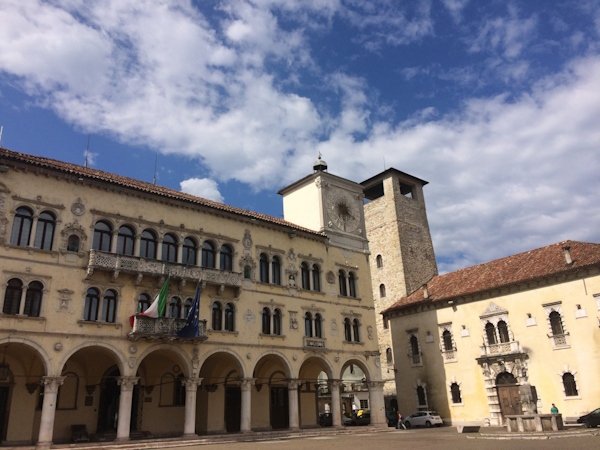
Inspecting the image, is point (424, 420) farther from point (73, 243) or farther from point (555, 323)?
point (73, 243)

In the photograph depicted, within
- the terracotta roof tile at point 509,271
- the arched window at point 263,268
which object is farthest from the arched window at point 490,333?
the arched window at point 263,268

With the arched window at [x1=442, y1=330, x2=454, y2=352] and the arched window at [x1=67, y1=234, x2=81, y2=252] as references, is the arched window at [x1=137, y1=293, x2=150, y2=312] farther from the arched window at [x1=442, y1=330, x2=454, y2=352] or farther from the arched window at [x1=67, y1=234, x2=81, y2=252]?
the arched window at [x1=442, y1=330, x2=454, y2=352]

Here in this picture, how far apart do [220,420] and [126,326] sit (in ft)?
26.5

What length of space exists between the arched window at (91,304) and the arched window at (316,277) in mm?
13051

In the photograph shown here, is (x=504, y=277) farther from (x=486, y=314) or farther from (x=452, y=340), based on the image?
(x=452, y=340)

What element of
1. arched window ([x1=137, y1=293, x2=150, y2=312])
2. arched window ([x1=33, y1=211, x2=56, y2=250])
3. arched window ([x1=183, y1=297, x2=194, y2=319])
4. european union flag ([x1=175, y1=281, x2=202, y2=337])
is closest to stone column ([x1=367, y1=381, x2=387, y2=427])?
arched window ([x1=183, y1=297, x2=194, y2=319])

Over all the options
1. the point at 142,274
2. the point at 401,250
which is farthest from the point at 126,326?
the point at 401,250

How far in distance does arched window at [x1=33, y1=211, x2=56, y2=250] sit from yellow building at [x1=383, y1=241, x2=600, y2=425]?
23.4 m

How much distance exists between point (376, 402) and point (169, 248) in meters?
15.8

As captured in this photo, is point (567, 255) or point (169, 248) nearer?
point (169, 248)

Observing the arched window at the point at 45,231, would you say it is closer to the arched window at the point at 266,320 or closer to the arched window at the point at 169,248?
the arched window at the point at 169,248

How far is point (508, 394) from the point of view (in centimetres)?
3108

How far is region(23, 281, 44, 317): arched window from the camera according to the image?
66.5 feet

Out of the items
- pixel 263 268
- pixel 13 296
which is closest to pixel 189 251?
pixel 263 268
